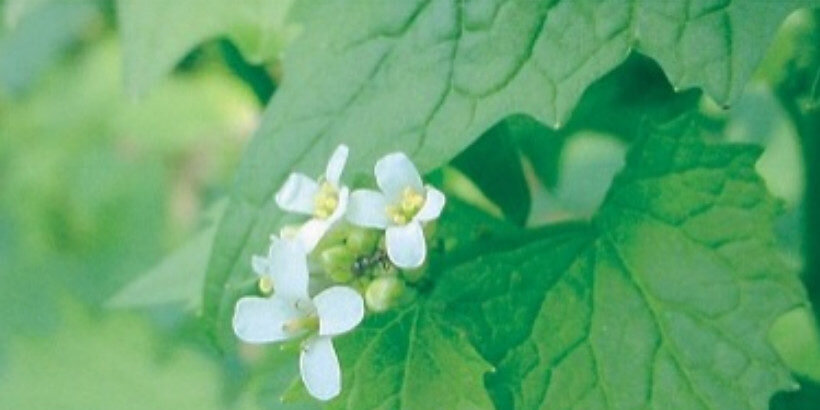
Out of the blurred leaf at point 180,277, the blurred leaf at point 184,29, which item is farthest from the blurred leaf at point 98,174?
the blurred leaf at point 184,29

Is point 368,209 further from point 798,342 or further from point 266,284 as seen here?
point 798,342

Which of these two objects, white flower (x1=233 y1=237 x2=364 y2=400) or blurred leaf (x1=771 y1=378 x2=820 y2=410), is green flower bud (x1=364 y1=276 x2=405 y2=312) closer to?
white flower (x1=233 y1=237 x2=364 y2=400)

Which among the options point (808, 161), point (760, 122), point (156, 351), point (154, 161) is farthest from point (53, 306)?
point (808, 161)

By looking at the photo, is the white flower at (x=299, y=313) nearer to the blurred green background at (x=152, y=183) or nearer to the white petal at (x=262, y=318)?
the white petal at (x=262, y=318)

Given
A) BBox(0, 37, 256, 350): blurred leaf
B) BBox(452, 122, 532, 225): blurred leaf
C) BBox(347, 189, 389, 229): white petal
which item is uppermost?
BBox(347, 189, 389, 229): white petal

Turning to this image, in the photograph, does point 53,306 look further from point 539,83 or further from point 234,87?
point 539,83

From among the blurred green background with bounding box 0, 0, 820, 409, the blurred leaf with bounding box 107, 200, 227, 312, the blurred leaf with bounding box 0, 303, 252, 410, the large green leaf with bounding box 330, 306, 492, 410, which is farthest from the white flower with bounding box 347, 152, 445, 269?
the blurred leaf with bounding box 0, 303, 252, 410
